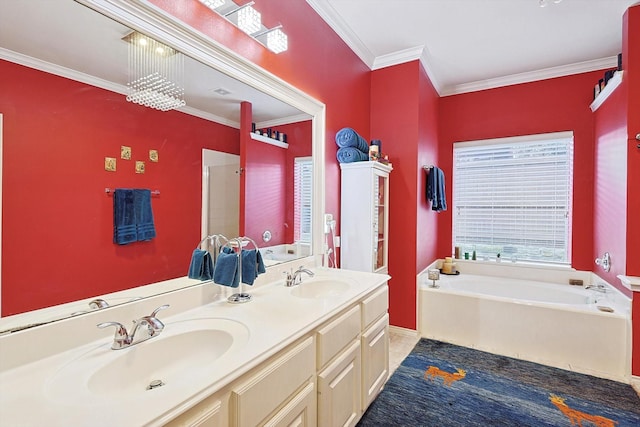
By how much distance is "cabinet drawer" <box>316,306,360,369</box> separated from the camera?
1291 mm

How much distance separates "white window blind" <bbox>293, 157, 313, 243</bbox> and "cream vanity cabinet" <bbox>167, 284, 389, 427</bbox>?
2.26 ft

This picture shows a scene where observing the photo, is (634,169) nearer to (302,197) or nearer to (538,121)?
(538,121)

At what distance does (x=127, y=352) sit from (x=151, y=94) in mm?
984

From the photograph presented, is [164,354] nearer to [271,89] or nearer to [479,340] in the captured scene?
[271,89]

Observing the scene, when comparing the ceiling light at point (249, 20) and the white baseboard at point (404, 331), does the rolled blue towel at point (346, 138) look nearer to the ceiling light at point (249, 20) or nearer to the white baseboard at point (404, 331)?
the ceiling light at point (249, 20)

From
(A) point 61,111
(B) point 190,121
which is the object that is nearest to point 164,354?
(A) point 61,111

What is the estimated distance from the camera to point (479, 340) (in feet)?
9.02

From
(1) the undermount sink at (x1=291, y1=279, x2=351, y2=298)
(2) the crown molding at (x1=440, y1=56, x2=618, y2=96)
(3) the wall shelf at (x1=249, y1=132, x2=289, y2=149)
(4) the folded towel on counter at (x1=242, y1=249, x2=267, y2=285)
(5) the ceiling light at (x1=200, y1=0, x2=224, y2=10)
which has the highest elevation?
(2) the crown molding at (x1=440, y1=56, x2=618, y2=96)

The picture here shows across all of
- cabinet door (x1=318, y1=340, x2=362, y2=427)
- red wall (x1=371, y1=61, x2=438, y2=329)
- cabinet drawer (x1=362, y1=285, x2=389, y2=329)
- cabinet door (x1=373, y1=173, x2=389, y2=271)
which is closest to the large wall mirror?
cabinet door (x1=318, y1=340, x2=362, y2=427)

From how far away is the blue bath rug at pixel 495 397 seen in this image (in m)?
1.81

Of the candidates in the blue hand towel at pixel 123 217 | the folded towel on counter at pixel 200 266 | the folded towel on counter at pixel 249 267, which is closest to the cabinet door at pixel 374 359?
the folded towel on counter at pixel 249 267

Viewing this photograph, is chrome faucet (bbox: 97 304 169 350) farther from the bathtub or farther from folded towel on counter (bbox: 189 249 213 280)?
the bathtub

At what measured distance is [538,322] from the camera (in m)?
2.53

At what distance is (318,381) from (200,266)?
73cm
